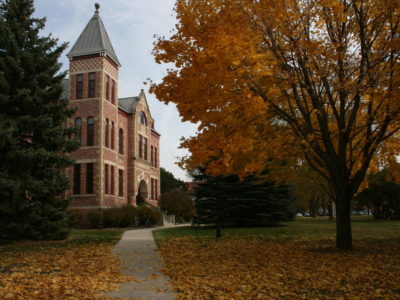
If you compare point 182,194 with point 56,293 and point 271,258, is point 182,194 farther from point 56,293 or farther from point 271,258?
point 56,293

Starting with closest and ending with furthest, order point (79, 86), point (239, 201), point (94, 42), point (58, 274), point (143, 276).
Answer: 1. point (143, 276)
2. point (58, 274)
3. point (239, 201)
4. point (79, 86)
5. point (94, 42)

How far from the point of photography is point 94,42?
3052cm

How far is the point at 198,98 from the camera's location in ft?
33.1

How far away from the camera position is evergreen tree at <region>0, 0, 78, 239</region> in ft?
50.9

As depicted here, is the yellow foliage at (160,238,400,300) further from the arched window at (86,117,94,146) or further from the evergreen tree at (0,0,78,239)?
the arched window at (86,117,94,146)

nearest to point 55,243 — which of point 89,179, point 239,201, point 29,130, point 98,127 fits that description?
point 29,130

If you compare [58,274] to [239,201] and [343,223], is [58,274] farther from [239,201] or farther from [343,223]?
[239,201]

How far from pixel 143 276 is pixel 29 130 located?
10641 mm

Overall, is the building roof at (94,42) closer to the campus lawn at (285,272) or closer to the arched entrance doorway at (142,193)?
the arched entrance doorway at (142,193)

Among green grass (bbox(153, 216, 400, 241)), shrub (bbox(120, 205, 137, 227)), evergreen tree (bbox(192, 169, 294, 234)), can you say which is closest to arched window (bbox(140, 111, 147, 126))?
shrub (bbox(120, 205, 137, 227))

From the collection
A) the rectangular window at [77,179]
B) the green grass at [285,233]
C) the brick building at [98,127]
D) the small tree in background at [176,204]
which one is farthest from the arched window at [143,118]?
the green grass at [285,233]

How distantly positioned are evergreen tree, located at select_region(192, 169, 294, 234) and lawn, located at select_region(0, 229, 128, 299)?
1371cm

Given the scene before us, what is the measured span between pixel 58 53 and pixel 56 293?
44.9 ft

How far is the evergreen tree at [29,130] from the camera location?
15.5 meters
